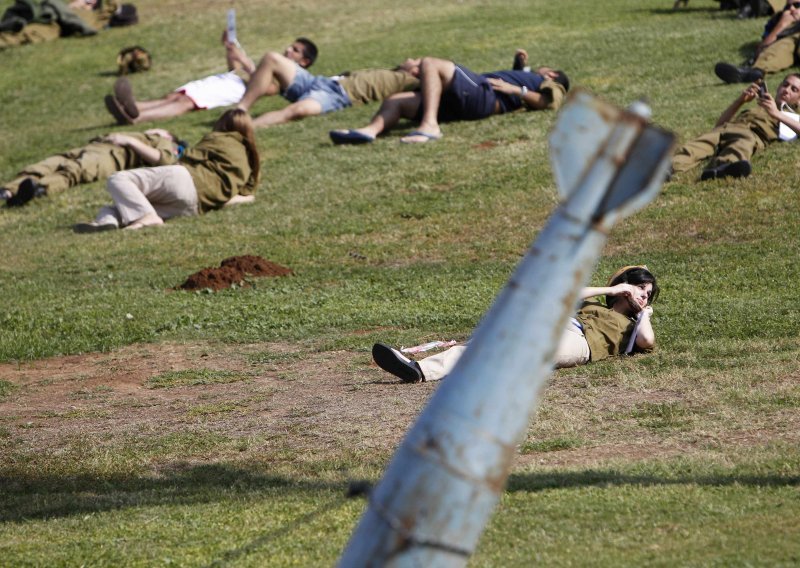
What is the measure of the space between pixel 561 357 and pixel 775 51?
10.3 m

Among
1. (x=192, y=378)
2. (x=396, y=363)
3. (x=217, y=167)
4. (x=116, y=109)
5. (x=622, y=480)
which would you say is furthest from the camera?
(x=116, y=109)

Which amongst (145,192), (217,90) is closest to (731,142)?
(145,192)

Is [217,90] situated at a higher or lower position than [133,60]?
higher

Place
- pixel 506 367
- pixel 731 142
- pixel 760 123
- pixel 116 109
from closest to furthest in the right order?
pixel 506 367, pixel 731 142, pixel 760 123, pixel 116 109

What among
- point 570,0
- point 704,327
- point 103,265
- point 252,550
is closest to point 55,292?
point 103,265

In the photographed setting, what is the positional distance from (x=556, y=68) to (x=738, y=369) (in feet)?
38.7

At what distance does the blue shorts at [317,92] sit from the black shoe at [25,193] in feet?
13.9

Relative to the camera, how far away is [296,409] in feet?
24.5

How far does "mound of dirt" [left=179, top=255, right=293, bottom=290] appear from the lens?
433 inches

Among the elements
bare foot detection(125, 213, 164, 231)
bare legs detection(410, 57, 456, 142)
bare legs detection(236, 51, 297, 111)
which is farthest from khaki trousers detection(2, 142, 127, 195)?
bare legs detection(410, 57, 456, 142)

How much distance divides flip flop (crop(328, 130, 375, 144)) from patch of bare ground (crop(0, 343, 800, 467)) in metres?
6.79

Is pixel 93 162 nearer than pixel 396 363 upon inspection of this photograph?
No

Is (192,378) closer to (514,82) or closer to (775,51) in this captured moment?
(514,82)

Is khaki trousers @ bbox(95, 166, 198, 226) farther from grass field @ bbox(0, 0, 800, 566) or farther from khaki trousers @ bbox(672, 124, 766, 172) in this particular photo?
khaki trousers @ bbox(672, 124, 766, 172)
